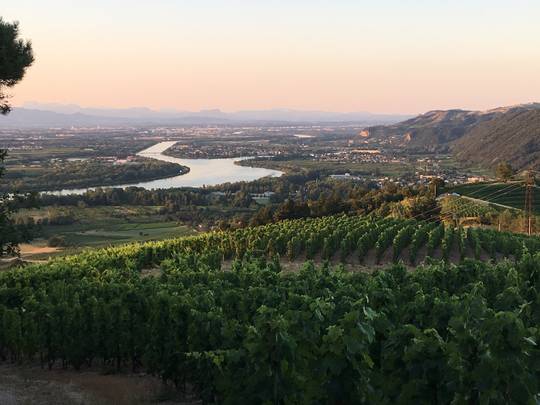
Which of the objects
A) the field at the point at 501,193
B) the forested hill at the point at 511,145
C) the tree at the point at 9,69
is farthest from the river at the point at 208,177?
the tree at the point at 9,69

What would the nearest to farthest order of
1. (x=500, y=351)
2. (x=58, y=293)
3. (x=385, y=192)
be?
(x=500, y=351) < (x=58, y=293) < (x=385, y=192)

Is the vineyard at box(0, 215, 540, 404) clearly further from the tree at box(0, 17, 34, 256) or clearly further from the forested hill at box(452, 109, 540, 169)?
the forested hill at box(452, 109, 540, 169)

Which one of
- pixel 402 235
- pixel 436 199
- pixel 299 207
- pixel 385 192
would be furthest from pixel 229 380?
pixel 385 192

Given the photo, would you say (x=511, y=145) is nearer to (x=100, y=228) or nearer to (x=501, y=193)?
(x=501, y=193)

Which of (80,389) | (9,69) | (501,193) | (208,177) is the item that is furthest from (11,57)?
(208,177)

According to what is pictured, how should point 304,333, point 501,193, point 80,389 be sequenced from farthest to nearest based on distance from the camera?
point 501,193 → point 80,389 → point 304,333

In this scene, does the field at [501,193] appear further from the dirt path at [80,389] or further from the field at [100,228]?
the dirt path at [80,389]

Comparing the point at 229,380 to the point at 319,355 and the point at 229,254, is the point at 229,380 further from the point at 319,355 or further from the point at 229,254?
the point at 229,254
